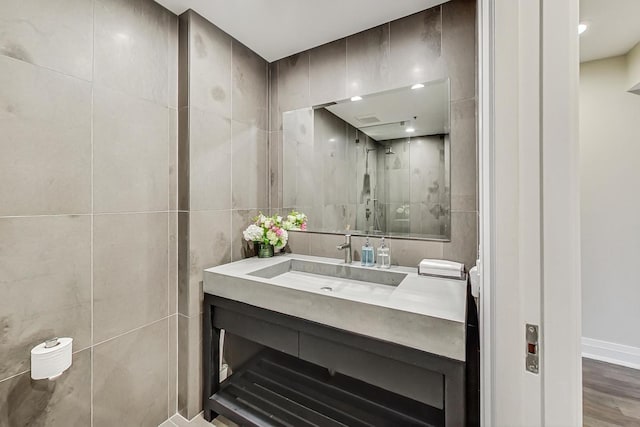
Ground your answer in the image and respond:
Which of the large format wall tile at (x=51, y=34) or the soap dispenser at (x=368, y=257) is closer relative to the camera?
the large format wall tile at (x=51, y=34)

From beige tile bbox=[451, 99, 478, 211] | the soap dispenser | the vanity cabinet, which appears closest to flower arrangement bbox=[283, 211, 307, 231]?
the soap dispenser

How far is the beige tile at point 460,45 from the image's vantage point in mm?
1374

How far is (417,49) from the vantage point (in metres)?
1.51

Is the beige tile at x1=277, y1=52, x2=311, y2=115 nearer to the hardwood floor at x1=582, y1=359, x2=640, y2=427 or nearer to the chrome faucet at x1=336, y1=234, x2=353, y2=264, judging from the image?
the chrome faucet at x1=336, y1=234, x2=353, y2=264

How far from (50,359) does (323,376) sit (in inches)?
53.3

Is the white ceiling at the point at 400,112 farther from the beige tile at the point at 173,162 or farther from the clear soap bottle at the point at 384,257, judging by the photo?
the beige tile at the point at 173,162

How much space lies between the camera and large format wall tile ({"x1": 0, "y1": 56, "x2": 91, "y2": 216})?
3.24 ft

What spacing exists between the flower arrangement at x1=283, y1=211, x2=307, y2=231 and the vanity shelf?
3.09ft

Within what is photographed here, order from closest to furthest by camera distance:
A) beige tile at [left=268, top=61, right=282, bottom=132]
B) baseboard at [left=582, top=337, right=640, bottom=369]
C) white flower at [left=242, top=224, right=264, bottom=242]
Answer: baseboard at [left=582, top=337, right=640, bottom=369]
white flower at [left=242, top=224, right=264, bottom=242]
beige tile at [left=268, top=61, right=282, bottom=132]

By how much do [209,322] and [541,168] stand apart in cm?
167

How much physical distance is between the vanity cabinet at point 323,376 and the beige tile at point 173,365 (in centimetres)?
17

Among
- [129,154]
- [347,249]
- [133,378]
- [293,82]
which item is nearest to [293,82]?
[293,82]

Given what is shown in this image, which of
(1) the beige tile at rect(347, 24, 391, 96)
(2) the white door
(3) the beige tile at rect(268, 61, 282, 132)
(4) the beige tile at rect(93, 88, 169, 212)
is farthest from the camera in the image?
(3) the beige tile at rect(268, 61, 282, 132)

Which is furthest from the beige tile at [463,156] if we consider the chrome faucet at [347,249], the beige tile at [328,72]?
the beige tile at [328,72]
